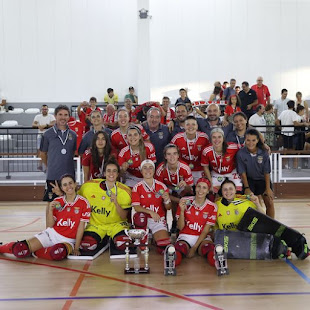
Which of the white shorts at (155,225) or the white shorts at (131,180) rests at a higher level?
the white shorts at (131,180)

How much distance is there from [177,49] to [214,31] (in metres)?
1.34

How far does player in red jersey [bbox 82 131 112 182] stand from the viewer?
651cm

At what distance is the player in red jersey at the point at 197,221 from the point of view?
19.6 ft

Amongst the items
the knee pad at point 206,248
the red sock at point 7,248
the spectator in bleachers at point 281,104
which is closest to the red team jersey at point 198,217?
the knee pad at point 206,248

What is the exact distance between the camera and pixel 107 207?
6234mm

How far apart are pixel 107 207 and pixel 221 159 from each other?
150 centimetres

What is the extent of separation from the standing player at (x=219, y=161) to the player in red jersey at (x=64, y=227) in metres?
1.59

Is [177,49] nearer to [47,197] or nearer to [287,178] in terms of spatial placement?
[287,178]

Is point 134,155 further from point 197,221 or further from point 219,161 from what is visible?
point 197,221

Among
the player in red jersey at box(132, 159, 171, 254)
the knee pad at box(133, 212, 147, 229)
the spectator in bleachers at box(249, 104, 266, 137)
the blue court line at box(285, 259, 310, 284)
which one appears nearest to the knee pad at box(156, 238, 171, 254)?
the player in red jersey at box(132, 159, 171, 254)

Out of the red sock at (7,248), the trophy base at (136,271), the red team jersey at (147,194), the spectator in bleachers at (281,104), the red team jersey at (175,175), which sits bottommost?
the trophy base at (136,271)

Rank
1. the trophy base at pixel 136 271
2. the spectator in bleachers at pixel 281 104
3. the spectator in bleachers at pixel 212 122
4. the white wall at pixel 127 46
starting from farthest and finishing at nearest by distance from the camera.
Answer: the white wall at pixel 127 46
the spectator in bleachers at pixel 281 104
the spectator in bleachers at pixel 212 122
the trophy base at pixel 136 271

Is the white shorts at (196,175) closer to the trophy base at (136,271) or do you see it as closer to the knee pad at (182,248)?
the knee pad at (182,248)

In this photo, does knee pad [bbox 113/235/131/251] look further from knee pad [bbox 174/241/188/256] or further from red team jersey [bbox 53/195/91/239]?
knee pad [bbox 174/241/188/256]
